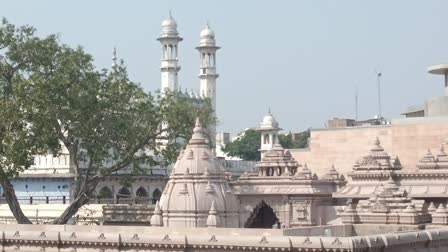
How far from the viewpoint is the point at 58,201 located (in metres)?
62.7

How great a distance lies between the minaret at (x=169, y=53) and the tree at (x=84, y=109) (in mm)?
48740

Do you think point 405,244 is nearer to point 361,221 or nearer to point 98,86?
point 361,221

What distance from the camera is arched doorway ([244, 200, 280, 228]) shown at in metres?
43.3

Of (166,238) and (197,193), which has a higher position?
(197,193)

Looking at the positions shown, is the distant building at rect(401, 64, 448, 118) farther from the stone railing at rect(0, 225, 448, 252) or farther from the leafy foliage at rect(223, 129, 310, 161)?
the leafy foliage at rect(223, 129, 310, 161)

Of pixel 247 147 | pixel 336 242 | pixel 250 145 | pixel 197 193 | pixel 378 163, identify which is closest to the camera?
pixel 336 242

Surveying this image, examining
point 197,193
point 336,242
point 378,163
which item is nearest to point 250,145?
point 378,163

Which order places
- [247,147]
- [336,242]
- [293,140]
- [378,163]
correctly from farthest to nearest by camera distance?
[293,140] → [247,147] → [378,163] → [336,242]

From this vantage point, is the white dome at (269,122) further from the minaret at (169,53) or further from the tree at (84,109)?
the tree at (84,109)

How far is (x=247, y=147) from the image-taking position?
122 m

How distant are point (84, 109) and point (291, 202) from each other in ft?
30.9

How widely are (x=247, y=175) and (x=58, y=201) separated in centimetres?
2053

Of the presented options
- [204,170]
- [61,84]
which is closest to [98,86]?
[61,84]

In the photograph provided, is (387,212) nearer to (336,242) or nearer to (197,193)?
(197,193)
